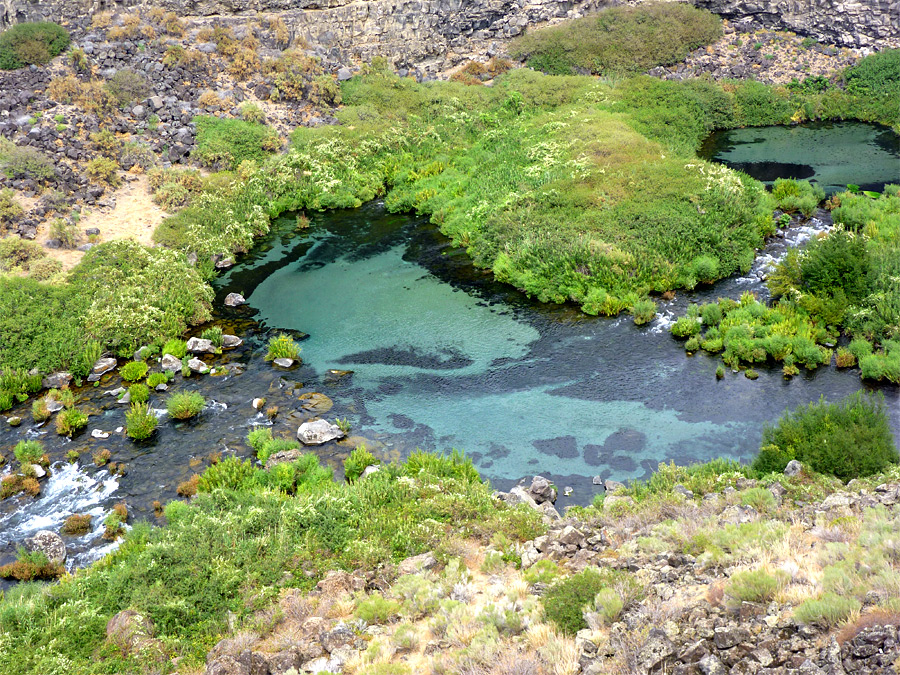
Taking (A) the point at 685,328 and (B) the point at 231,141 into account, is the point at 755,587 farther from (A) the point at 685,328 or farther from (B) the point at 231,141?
(B) the point at 231,141

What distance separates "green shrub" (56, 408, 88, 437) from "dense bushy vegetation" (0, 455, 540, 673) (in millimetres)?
7033

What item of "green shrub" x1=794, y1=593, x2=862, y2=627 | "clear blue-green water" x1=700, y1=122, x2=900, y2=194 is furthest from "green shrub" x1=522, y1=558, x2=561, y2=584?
"clear blue-green water" x1=700, y1=122, x2=900, y2=194

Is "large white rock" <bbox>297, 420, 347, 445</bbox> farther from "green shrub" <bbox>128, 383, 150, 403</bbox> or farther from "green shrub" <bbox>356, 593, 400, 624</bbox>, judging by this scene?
"green shrub" <bbox>356, 593, 400, 624</bbox>

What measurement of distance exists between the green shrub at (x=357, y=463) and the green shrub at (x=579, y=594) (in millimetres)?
9724

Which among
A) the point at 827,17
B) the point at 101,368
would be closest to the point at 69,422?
the point at 101,368

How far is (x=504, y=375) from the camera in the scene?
27.3m

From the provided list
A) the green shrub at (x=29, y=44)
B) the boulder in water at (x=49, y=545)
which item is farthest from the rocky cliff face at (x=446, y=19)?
the boulder in water at (x=49, y=545)

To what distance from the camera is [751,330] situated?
27.2 meters

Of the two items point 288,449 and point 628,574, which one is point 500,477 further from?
point 628,574

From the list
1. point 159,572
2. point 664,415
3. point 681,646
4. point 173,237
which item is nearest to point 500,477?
point 664,415

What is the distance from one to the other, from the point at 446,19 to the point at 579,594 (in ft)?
194

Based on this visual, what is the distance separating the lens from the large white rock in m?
23.8

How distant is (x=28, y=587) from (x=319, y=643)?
27.8 ft

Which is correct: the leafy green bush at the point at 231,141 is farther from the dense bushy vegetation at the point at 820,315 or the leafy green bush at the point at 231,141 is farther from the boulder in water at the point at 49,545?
the dense bushy vegetation at the point at 820,315
